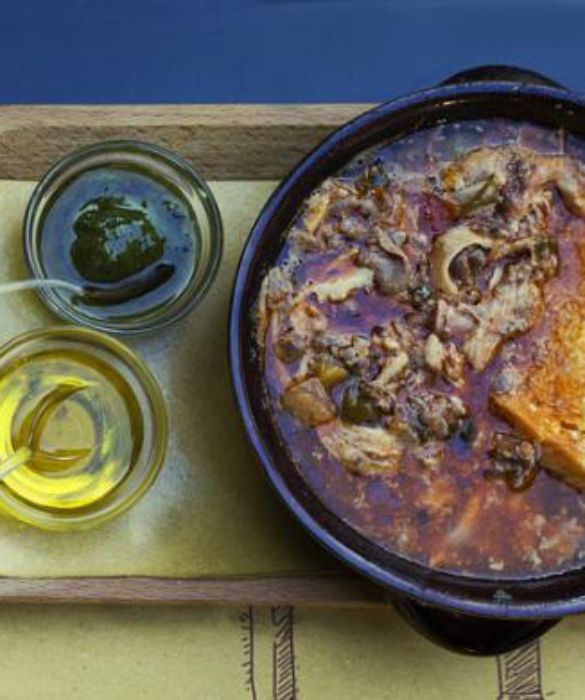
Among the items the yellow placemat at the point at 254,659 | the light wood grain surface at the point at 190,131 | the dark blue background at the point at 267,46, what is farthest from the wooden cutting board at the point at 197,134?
the dark blue background at the point at 267,46

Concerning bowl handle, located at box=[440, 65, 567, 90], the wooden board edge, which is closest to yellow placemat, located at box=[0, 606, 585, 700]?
the wooden board edge

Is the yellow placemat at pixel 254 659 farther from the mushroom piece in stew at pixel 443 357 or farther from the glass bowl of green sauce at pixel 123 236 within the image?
the glass bowl of green sauce at pixel 123 236

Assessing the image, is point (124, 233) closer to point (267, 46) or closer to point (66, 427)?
point (66, 427)

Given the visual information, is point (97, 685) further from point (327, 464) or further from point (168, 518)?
point (327, 464)

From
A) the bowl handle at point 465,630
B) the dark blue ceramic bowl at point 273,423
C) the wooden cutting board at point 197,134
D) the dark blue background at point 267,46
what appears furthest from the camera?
the dark blue background at point 267,46

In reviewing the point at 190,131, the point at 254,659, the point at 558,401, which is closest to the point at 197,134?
the point at 190,131

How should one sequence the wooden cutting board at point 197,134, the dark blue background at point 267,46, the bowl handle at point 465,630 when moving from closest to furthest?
the bowl handle at point 465,630 < the wooden cutting board at point 197,134 < the dark blue background at point 267,46

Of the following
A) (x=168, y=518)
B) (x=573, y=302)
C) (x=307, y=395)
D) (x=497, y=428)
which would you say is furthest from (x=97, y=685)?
(x=573, y=302)
